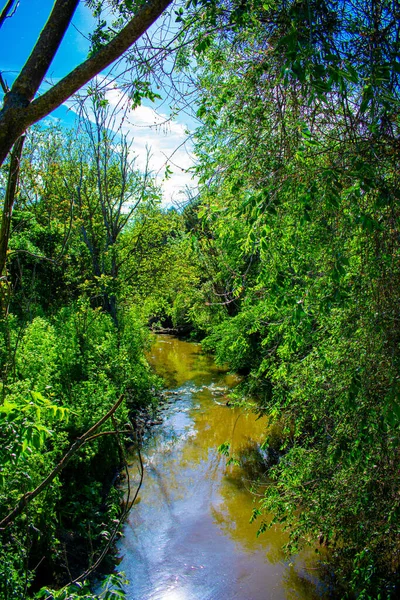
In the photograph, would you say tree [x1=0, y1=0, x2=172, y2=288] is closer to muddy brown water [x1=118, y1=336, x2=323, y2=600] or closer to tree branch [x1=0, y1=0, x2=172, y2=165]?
tree branch [x1=0, y1=0, x2=172, y2=165]

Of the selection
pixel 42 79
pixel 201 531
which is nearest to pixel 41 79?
pixel 42 79

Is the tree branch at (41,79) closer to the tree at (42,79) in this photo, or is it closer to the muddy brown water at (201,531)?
the tree at (42,79)

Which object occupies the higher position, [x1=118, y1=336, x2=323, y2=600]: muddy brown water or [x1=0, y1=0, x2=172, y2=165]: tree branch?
[x1=0, y1=0, x2=172, y2=165]: tree branch

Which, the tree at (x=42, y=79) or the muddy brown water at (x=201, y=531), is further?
the muddy brown water at (x=201, y=531)

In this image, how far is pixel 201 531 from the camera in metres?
6.63

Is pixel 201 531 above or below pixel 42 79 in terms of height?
below

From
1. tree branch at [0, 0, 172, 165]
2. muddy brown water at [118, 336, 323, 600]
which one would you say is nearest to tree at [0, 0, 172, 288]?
tree branch at [0, 0, 172, 165]

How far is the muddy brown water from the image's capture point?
5.39 meters

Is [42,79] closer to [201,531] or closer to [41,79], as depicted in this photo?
[41,79]

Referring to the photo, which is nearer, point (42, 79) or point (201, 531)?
point (42, 79)

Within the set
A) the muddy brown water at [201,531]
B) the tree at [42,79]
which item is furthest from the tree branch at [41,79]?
the muddy brown water at [201,531]

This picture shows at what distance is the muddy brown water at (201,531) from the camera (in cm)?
539

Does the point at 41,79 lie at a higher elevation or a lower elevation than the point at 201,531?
higher

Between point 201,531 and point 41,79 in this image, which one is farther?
point 201,531
